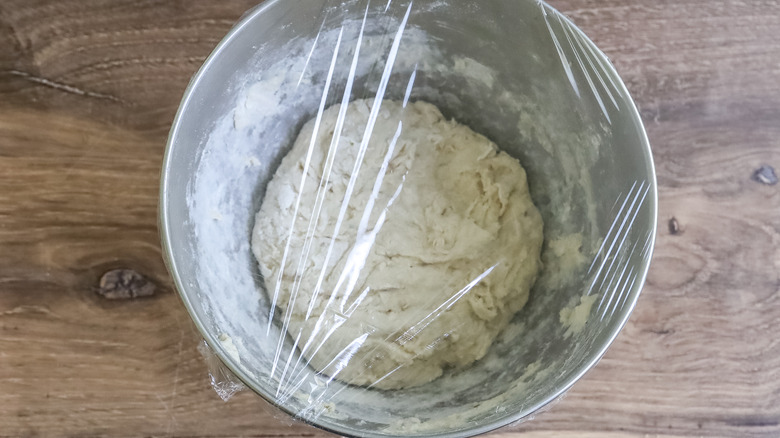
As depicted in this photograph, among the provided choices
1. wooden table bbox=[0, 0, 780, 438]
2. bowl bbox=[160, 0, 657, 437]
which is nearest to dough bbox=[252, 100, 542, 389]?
bowl bbox=[160, 0, 657, 437]

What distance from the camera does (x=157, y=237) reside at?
3.09ft

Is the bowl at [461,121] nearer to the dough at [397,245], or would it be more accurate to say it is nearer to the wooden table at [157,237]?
the dough at [397,245]

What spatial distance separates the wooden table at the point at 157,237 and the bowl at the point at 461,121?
16 centimetres

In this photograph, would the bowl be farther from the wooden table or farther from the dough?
the wooden table

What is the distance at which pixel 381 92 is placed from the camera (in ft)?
3.08

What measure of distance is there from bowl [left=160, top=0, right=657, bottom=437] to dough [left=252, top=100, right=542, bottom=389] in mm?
30

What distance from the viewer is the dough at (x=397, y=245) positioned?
2.88 feet

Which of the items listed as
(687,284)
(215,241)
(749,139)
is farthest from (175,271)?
(749,139)

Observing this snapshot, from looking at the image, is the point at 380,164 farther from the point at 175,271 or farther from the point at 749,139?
the point at 749,139

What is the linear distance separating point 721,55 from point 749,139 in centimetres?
15

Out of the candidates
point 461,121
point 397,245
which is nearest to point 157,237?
point 397,245

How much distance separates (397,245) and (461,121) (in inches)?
9.9

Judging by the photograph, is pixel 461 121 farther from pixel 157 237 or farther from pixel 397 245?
pixel 157 237

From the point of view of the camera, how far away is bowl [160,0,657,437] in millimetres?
706
